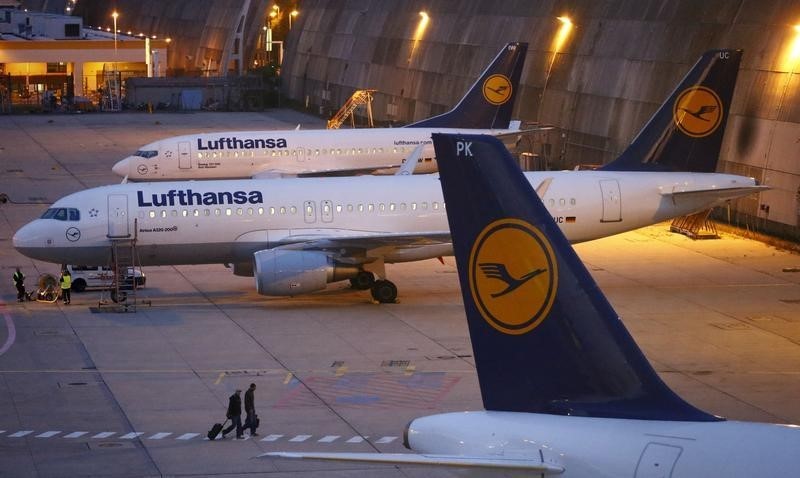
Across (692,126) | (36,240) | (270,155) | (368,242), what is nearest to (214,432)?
(368,242)

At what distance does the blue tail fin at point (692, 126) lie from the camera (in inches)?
1556

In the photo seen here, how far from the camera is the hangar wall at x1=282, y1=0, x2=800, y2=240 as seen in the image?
48969 millimetres

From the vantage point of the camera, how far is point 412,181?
38.9 metres

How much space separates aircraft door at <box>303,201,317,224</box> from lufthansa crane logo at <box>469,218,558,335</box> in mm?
23647

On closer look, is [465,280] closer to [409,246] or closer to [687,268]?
[409,246]

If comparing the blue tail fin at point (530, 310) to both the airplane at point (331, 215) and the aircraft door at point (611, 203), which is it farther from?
the aircraft door at point (611, 203)

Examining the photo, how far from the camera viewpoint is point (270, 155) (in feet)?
191

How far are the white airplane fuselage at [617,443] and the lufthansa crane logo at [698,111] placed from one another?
27.2 metres

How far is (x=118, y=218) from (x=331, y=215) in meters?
6.06

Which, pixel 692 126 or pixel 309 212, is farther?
pixel 692 126

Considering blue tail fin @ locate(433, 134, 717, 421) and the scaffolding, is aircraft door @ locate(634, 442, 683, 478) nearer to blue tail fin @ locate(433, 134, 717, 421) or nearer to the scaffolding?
blue tail fin @ locate(433, 134, 717, 421)

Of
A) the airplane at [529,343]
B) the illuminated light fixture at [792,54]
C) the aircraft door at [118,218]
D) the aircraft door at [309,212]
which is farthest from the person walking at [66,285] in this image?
the illuminated light fixture at [792,54]

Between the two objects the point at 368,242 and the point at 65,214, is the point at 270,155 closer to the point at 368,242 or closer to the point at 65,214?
the point at 65,214

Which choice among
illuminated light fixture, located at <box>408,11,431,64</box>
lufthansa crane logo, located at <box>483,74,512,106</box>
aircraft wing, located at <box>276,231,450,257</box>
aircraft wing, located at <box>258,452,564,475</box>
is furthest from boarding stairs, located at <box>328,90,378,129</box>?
aircraft wing, located at <box>258,452,564,475</box>
